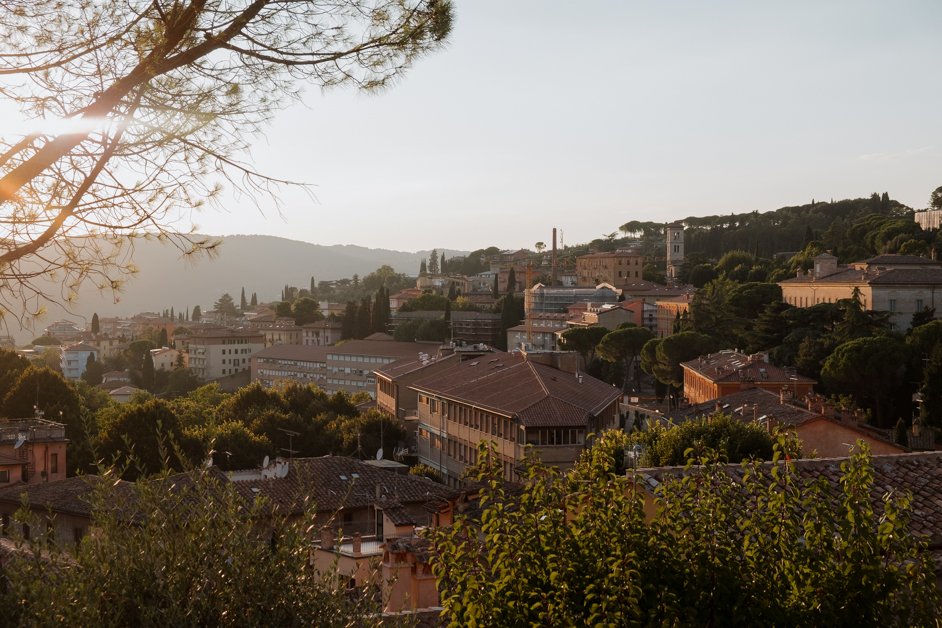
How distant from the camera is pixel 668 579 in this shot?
6.59 metres

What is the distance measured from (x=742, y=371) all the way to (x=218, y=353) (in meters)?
67.0

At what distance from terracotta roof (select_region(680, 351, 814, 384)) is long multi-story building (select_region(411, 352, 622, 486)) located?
238 inches

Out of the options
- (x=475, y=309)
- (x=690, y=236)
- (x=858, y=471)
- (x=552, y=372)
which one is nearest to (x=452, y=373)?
(x=552, y=372)

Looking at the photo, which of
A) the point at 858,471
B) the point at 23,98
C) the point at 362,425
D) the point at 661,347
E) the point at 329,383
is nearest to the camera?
the point at 23,98

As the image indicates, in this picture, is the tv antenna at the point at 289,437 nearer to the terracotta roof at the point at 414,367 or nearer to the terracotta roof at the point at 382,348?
the terracotta roof at the point at 414,367

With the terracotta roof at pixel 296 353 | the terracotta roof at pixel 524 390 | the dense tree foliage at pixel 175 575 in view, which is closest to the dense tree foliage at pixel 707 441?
the terracotta roof at pixel 524 390

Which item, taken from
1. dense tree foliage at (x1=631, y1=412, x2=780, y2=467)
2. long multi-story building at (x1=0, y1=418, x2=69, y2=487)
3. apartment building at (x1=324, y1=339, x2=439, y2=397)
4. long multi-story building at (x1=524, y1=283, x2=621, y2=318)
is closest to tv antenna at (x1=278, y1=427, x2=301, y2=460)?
long multi-story building at (x1=0, y1=418, x2=69, y2=487)

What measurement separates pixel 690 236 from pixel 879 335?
8584 centimetres

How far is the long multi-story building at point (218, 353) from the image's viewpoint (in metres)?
96.8

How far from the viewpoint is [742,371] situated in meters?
41.4

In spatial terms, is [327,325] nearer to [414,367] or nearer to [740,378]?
[414,367]

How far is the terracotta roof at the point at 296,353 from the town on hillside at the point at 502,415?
1.05 ft

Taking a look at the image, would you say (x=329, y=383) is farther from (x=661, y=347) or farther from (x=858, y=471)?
(x=858, y=471)

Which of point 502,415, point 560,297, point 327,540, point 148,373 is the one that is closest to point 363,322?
point 560,297
